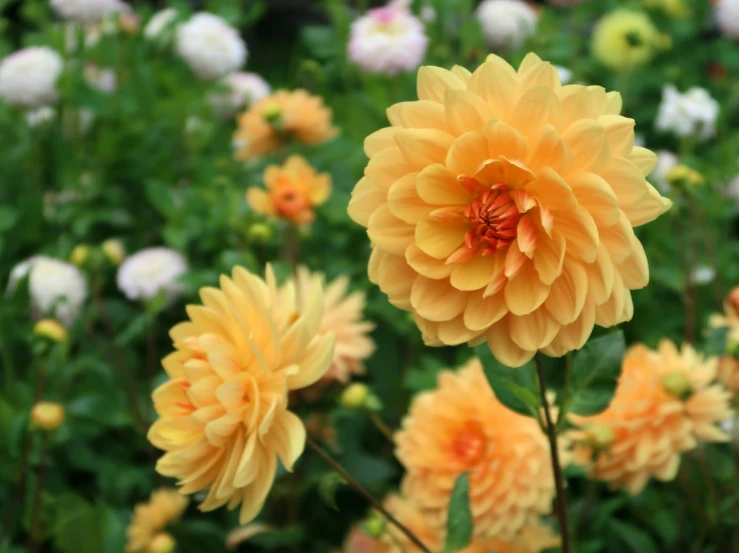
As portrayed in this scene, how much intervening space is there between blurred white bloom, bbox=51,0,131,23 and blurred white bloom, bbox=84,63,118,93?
8.5 inches

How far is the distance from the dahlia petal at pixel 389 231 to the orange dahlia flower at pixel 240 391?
0.45 ft

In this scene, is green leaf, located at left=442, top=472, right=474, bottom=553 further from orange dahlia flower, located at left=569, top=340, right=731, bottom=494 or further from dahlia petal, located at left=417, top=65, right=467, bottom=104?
dahlia petal, located at left=417, top=65, right=467, bottom=104

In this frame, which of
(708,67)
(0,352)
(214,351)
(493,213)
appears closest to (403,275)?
(493,213)

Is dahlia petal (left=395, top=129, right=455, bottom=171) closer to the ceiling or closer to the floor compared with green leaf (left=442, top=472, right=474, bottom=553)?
closer to the ceiling

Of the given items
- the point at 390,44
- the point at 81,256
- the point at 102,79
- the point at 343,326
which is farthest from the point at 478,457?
the point at 102,79

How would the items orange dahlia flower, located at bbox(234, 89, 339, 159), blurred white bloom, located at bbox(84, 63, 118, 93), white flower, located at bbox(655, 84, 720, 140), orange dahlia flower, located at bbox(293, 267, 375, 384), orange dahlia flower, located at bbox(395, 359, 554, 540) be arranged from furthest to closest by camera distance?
blurred white bloom, located at bbox(84, 63, 118, 93) < white flower, located at bbox(655, 84, 720, 140) < orange dahlia flower, located at bbox(234, 89, 339, 159) < orange dahlia flower, located at bbox(293, 267, 375, 384) < orange dahlia flower, located at bbox(395, 359, 554, 540)

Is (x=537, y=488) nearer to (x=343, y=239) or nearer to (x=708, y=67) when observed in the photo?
(x=343, y=239)

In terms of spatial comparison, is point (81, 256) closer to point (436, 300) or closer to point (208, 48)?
point (208, 48)

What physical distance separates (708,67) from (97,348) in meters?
2.05

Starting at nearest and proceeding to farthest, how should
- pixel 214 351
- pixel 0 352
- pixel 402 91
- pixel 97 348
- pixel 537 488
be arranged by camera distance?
pixel 214 351, pixel 537 488, pixel 0 352, pixel 97 348, pixel 402 91

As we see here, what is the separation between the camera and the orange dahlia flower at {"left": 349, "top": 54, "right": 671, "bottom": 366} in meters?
0.61

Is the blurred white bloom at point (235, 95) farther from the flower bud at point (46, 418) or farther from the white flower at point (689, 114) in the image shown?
the flower bud at point (46, 418)

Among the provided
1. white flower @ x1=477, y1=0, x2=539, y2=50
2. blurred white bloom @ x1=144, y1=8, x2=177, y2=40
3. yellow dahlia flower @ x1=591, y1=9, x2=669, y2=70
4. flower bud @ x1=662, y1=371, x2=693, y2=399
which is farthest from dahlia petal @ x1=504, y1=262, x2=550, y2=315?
blurred white bloom @ x1=144, y1=8, x2=177, y2=40

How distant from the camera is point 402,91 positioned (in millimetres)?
1860
